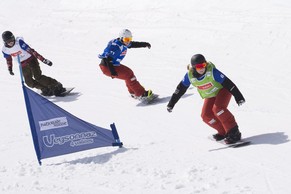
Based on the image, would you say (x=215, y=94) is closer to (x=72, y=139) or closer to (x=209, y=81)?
(x=209, y=81)

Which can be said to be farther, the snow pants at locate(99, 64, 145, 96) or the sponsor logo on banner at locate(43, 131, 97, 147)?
the snow pants at locate(99, 64, 145, 96)

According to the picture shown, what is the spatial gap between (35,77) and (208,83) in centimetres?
605

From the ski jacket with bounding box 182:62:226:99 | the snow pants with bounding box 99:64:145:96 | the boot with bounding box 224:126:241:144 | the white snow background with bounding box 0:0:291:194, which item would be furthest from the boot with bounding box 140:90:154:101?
the boot with bounding box 224:126:241:144

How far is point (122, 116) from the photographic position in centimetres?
1136

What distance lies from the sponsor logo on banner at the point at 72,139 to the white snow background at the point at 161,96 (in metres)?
0.29

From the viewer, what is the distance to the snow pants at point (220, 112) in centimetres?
866

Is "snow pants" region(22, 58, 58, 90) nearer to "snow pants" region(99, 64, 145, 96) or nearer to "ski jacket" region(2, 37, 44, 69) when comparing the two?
"ski jacket" region(2, 37, 44, 69)

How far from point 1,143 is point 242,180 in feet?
17.6

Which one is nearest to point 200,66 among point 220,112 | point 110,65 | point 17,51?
point 220,112

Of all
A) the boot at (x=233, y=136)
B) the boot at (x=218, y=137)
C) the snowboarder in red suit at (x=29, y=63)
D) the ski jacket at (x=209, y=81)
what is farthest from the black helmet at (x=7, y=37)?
the boot at (x=233, y=136)

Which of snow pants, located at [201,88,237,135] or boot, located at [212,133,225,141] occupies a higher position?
snow pants, located at [201,88,237,135]

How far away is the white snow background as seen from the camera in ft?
24.9

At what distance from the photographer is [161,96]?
40.3ft

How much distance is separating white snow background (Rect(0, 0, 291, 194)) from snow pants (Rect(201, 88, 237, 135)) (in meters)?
0.42
